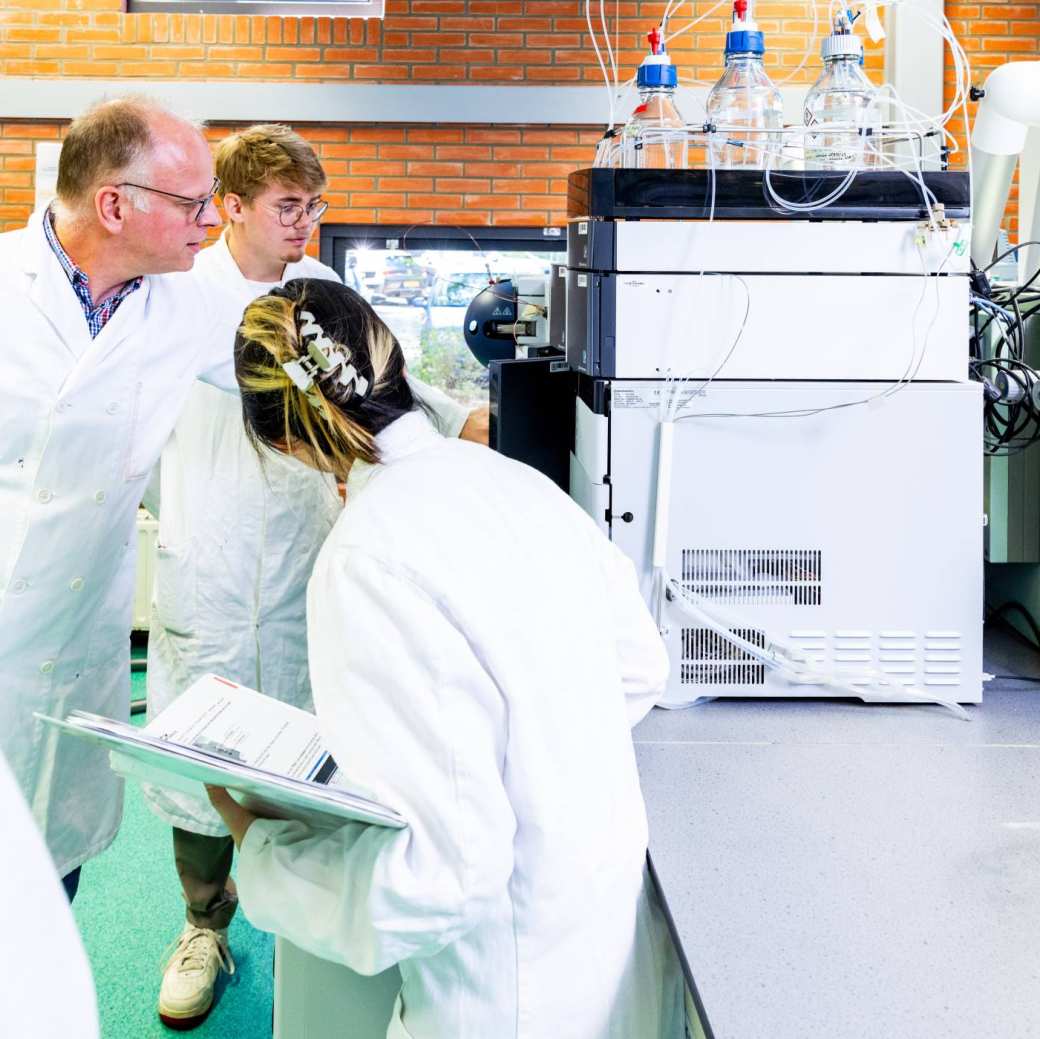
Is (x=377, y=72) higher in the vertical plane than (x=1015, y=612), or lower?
higher

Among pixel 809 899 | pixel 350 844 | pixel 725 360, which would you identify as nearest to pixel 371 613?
pixel 350 844

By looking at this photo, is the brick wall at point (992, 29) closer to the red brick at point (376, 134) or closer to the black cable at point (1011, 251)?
the red brick at point (376, 134)

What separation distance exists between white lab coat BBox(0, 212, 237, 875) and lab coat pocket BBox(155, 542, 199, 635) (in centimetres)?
18

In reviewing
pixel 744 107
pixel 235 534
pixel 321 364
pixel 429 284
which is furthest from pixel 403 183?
pixel 321 364

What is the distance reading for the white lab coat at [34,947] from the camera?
43cm

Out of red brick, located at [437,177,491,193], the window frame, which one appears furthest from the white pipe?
red brick, located at [437,177,491,193]

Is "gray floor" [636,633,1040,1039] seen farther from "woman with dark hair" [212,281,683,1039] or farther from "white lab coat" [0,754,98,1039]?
"white lab coat" [0,754,98,1039]

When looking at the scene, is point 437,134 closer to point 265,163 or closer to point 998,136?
point 265,163

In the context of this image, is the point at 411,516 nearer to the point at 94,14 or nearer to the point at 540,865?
the point at 540,865

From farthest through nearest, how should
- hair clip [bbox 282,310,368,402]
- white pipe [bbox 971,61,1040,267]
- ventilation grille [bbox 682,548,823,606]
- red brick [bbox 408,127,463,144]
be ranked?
red brick [bbox 408,127,463,144] → white pipe [bbox 971,61,1040,267] → ventilation grille [bbox 682,548,823,606] → hair clip [bbox 282,310,368,402]

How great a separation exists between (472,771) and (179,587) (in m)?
1.16

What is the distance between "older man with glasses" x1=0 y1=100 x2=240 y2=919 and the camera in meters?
1.49

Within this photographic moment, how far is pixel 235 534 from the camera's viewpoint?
1.90m

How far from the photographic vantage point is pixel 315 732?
117 centimetres
